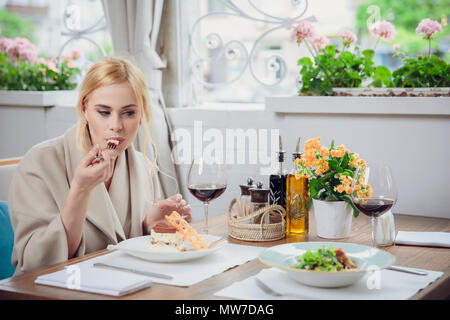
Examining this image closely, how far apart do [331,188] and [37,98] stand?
6.34 feet

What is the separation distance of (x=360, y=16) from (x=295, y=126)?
68.6 feet

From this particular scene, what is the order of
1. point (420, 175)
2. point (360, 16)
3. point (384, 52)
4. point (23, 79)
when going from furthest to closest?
point (384, 52) → point (360, 16) → point (23, 79) → point (420, 175)

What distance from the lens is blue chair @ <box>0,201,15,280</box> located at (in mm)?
1860

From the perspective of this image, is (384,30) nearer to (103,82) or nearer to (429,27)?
(429,27)

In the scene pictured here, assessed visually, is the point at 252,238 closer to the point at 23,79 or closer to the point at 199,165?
the point at 199,165

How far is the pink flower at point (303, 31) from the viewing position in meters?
2.39

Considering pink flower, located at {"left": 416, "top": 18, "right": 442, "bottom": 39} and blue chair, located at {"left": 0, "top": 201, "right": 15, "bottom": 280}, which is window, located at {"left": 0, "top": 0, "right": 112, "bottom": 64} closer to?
blue chair, located at {"left": 0, "top": 201, "right": 15, "bottom": 280}

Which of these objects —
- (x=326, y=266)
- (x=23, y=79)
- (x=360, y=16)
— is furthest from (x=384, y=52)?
(x=326, y=266)

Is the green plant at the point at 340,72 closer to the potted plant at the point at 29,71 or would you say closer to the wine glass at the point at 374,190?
the wine glass at the point at 374,190

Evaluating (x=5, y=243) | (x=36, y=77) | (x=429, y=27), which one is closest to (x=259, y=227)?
A: (x=5, y=243)

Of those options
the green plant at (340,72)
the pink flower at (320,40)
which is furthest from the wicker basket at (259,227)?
the pink flower at (320,40)

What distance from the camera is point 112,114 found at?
1.66m

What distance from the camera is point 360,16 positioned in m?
22.0

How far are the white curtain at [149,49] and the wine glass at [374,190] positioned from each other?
1340 mm
